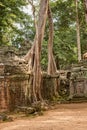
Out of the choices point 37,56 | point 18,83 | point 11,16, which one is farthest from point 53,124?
point 11,16

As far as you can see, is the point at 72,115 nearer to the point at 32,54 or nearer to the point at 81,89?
the point at 32,54

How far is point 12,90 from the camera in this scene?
13609mm

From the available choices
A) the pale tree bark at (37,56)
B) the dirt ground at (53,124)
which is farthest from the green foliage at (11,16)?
the dirt ground at (53,124)

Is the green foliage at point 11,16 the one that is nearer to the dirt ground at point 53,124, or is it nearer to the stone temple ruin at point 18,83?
the stone temple ruin at point 18,83

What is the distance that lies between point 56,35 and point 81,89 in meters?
11.1

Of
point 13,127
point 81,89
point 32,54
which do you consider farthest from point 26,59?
point 13,127

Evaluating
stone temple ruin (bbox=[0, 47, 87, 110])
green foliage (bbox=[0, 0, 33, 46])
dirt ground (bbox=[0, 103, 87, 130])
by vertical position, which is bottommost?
dirt ground (bbox=[0, 103, 87, 130])

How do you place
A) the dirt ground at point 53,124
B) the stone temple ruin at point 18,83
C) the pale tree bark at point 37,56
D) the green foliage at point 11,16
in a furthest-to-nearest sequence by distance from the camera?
the green foliage at point 11,16, the pale tree bark at point 37,56, the stone temple ruin at point 18,83, the dirt ground at point 53,124

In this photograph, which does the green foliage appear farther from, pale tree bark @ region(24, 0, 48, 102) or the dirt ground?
the dirt ground

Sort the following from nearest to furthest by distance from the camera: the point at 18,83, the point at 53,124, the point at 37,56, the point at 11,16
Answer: the point at 53,124 < the point at 18,83 < the point at 37,56 < the point at 11,16

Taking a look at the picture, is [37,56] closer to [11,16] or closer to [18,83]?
[18,83]

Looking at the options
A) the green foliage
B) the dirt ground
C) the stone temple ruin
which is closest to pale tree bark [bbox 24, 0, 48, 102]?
the stone temple ruin

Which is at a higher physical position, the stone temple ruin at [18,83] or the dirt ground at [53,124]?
the stone temple ruin at [18,83]

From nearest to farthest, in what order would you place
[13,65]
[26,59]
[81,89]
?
[13,65], [26,59], [81,89]
